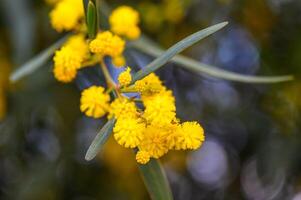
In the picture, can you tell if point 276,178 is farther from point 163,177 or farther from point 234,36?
point 163,177

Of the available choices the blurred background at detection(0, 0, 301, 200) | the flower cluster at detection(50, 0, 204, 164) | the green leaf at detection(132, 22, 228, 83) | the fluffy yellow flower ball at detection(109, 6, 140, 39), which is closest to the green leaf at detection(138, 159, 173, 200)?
the flower cluster at detection(50, 0, 204, 164)

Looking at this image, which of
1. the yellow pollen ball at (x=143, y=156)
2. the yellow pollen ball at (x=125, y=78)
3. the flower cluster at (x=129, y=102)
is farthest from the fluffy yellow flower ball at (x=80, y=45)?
the yellow pollen ball at (x=143, y=156)

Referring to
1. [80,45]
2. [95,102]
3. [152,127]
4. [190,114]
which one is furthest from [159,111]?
[190,114]

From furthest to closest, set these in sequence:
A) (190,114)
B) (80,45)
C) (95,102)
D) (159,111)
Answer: (190,114) < (80,45) < (95,102) < (159,111)

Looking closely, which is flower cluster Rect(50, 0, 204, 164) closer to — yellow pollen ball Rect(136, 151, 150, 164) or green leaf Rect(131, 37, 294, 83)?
yellow pollen ball Rect(136, 151, 150, 164)

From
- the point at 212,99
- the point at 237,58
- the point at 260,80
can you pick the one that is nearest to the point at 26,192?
the point at 212,99

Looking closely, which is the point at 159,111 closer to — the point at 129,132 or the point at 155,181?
the point at 129,132
